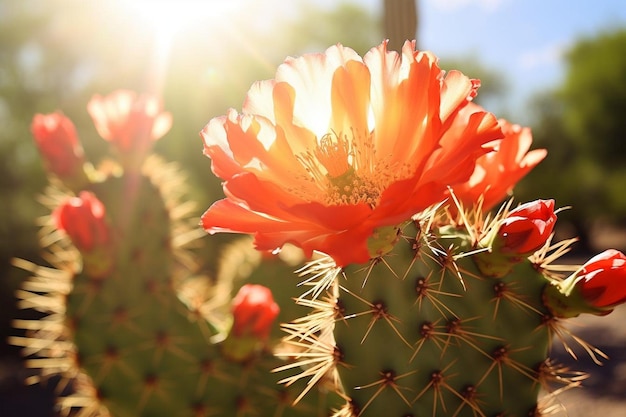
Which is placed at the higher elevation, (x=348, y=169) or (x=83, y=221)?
(x=348, y=169)

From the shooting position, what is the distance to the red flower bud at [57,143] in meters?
1.30

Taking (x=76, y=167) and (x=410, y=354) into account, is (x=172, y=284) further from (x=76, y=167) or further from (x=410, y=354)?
(x=410, y=354)

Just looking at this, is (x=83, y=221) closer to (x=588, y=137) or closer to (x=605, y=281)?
(x=605, y=281)

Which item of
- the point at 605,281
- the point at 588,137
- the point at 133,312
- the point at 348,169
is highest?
the point at 348,169

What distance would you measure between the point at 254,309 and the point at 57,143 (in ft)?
1.85

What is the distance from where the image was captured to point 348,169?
25.0 inches

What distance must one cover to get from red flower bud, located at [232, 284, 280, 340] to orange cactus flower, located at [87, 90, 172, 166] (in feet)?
1.30

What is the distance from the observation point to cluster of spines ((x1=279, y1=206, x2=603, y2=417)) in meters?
0.65

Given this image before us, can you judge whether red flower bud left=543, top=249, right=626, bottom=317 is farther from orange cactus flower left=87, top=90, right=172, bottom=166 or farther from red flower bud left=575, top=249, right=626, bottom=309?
orange cactus flower left=87, top=90, right=172, bottom=166

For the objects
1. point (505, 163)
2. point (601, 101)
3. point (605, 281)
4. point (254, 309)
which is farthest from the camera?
point (601, 101)

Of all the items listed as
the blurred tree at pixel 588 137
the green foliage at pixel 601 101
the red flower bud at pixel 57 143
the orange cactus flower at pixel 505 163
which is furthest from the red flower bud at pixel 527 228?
→ the green foliage at pixel 601 101

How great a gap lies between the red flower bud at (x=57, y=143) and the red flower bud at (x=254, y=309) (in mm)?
510

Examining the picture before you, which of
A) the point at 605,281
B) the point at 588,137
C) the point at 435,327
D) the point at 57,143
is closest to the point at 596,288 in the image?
the point at 605,281

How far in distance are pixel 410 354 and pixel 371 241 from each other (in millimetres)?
139
